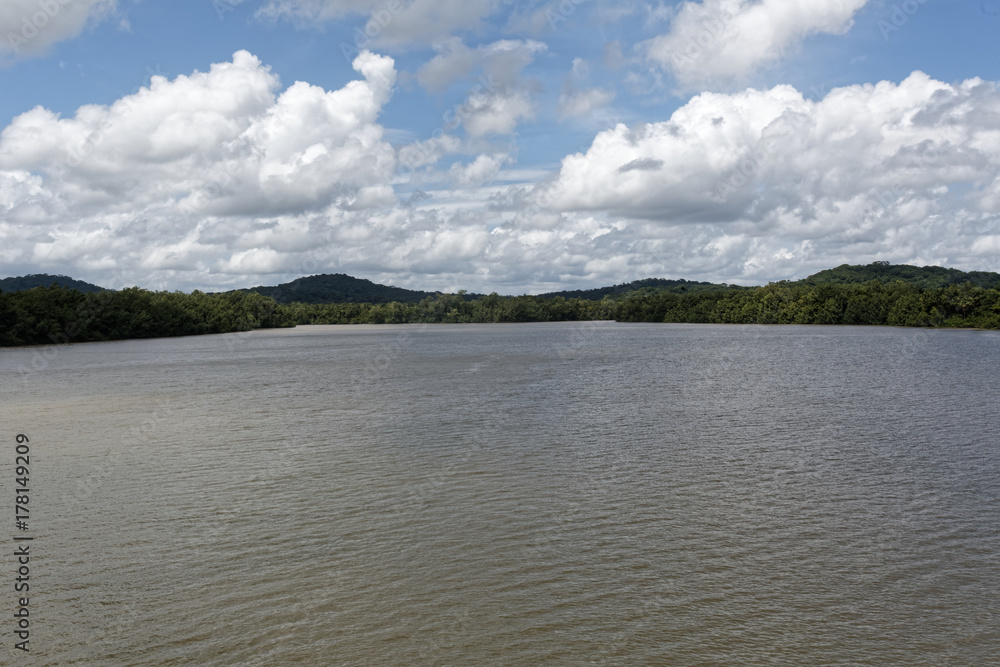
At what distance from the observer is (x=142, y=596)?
930cm

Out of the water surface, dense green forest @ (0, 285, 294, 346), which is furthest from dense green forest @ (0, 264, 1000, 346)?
the water surface

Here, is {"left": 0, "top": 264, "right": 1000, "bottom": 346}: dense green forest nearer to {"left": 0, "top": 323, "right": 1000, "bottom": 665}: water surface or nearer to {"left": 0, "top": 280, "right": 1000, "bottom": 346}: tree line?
{"left": 0, "top": 280, "right": 1000, "bottom": 346}: tree line

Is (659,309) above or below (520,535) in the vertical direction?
above

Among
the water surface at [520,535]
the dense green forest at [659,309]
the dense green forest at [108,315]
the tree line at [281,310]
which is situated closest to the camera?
the water surface at [520,535]

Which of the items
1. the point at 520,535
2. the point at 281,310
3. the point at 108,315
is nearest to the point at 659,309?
the point at 281,310

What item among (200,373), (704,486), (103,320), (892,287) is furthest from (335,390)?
(892,287)

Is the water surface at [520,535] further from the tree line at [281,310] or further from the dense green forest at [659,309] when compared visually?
the dense green forest at [659,309]

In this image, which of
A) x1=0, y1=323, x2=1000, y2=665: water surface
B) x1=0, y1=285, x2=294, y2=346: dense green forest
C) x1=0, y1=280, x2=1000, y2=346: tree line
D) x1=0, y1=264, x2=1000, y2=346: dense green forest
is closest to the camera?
x1=0, y1=323, x2=1000, y2=665: water surface

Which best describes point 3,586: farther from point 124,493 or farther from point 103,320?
point 103,320

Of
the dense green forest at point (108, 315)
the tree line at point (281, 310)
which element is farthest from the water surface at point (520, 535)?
the tree line at point (281, 310)

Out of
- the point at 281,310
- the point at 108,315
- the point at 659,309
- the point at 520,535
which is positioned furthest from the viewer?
the point at 659,309

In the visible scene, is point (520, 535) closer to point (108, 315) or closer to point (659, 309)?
point (108, 315)

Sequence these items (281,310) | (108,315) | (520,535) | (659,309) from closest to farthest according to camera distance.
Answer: (520,535)
(108,315)
(281,310)
(659,309)

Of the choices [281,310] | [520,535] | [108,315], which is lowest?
[520,535]
